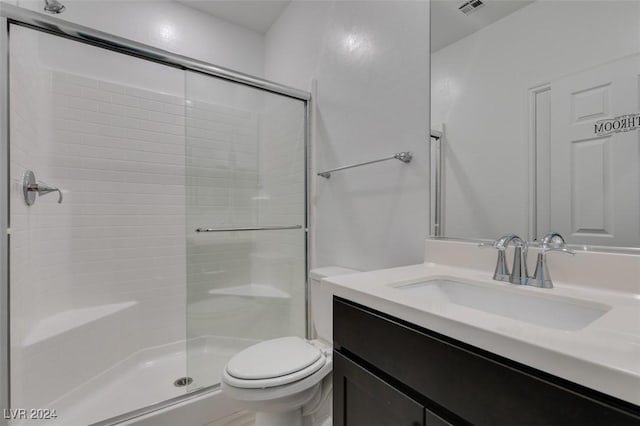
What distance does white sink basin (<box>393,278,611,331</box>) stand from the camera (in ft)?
2.23

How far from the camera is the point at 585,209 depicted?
82cm

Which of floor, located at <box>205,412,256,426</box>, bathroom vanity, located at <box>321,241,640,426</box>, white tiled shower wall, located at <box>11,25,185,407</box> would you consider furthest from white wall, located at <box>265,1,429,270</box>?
white tiled shower wall, located at <box>11,25,185,407</box>

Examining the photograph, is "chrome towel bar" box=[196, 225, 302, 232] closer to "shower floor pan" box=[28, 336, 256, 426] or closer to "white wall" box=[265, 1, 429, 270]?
"white wall" box=[265, 1, 429, 270]

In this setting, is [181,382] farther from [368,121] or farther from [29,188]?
[368,121]

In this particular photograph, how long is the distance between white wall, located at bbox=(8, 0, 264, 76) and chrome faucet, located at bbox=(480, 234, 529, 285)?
2566 mm

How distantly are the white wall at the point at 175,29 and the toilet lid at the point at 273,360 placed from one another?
2205mm

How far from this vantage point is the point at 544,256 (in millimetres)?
809

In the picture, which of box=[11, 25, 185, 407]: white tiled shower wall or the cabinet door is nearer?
the cabinet door

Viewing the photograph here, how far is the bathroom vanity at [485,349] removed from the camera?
399 millimetres

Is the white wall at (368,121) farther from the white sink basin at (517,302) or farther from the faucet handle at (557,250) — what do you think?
the faucet handle at (557,250)

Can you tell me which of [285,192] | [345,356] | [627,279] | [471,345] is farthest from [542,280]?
[285,192]

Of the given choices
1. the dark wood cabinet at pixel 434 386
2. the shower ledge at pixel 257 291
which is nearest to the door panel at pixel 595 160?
the dark wood cabinet at pixel 434 386

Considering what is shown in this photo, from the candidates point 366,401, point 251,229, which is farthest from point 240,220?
point 366,401

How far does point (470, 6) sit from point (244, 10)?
78.0 inches
